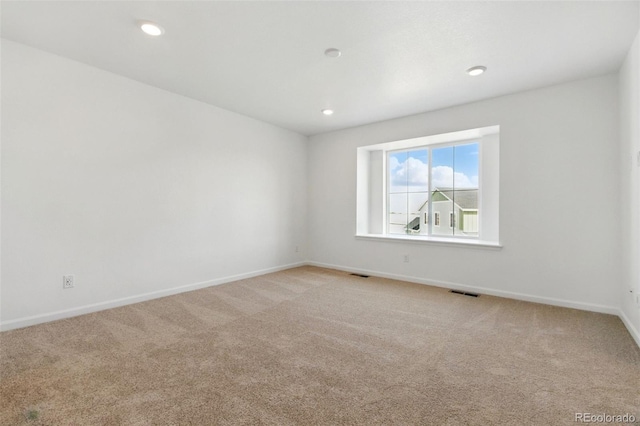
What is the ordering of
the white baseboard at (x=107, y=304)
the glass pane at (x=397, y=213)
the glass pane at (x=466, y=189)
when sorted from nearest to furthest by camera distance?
the white baseboard at (x=107, y=304) < the glass pane at (x=466, y=189) < the glass pane at (x=397, y=213)

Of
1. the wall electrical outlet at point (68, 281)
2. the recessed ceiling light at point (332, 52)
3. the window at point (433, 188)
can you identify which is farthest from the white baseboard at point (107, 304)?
the recessed ceiling light at point (332, 52)

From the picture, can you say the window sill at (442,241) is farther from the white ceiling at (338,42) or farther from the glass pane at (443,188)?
the white ceiling at (338,42)

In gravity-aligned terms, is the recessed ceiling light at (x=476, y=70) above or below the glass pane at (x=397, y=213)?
above

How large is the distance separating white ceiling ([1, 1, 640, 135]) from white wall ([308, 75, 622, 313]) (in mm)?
304

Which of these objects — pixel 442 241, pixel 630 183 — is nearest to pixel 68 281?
pixel 442 241

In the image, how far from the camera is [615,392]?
1685 millimetres

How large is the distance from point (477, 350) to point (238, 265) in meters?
3.32

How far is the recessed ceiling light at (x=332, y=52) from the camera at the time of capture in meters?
2.59

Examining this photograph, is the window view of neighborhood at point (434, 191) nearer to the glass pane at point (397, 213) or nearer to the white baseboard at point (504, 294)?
the glass pane at point (397, 213)

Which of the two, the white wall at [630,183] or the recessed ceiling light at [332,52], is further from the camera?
the recessed ceiling light at [332,52]

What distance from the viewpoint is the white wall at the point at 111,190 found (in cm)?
258

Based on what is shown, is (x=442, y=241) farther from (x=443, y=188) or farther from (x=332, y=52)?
(x=332, y=52)

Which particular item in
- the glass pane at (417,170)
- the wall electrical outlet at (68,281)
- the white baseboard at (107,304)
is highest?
the glass pane at (417,170)

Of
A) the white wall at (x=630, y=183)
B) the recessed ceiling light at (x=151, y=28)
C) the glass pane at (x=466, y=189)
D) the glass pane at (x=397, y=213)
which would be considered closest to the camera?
the recessed ceiling light at (x=151, y=28)
